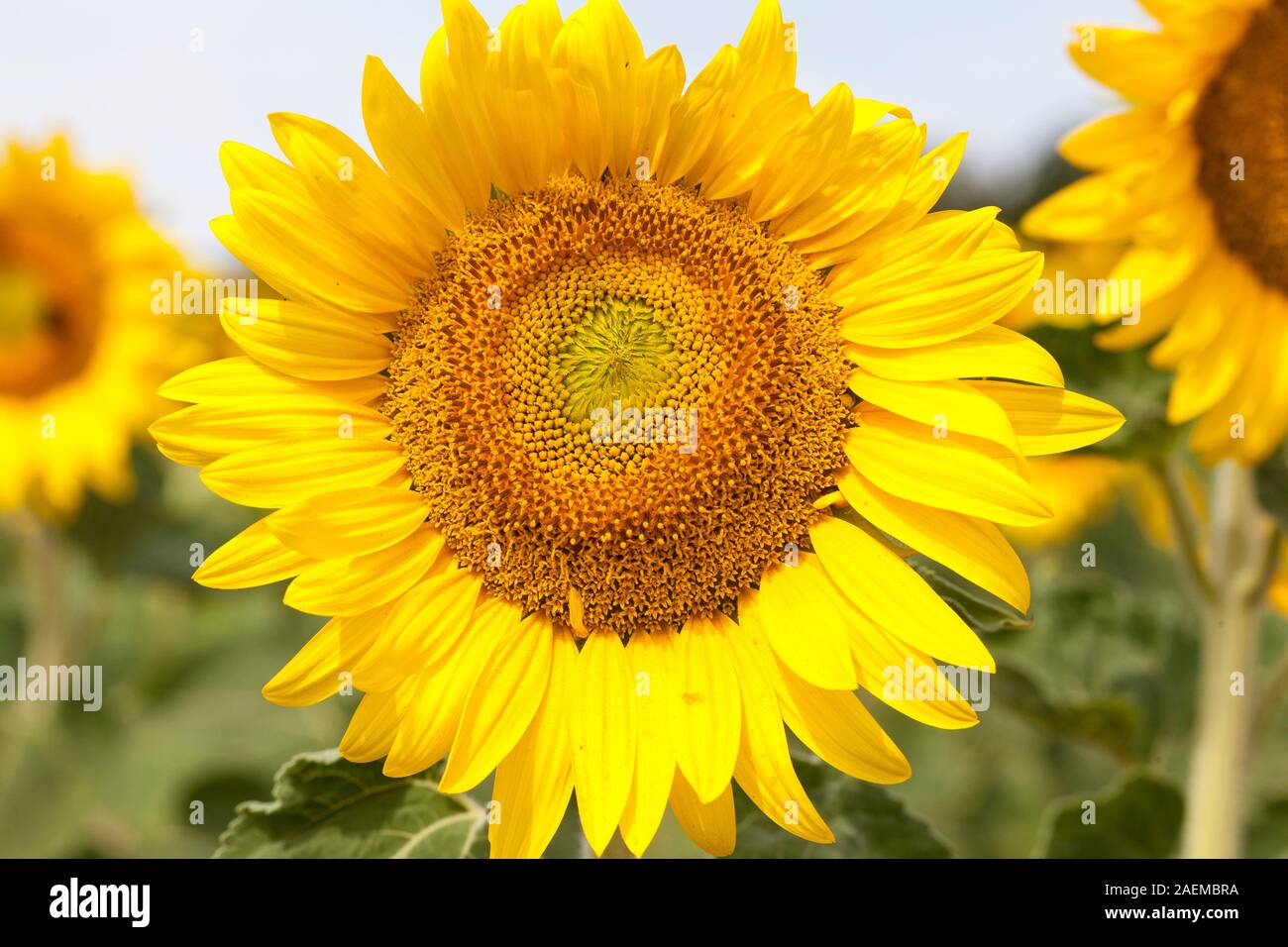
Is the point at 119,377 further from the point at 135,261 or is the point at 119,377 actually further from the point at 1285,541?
the point at 1285,541

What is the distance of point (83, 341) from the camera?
5.02 m

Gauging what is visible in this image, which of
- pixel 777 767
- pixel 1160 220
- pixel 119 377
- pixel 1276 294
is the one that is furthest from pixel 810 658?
pixel 119 377

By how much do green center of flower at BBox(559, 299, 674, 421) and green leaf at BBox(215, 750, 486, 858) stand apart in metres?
0.78

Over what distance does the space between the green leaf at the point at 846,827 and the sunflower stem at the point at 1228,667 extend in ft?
2.64

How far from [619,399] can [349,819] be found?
0.94 meters

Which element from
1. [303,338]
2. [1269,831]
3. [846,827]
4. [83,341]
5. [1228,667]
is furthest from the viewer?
[83,341]

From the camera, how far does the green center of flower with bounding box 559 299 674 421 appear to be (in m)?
2.09

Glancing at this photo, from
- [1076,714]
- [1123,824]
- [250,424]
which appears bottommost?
[1123,824]

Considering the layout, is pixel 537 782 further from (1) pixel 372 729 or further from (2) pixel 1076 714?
(2) pixel 1076 714

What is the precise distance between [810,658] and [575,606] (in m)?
0.41

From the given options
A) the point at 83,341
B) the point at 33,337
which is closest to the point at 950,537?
the point at 83,341

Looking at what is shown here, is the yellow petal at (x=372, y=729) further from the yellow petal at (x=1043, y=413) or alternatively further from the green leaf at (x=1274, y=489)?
the green leaf at (x=1274, y=489)

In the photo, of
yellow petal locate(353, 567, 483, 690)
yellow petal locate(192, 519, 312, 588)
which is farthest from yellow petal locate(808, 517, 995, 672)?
yellow petal locate(192, 519, 312, 588)

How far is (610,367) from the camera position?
2.09 meters
